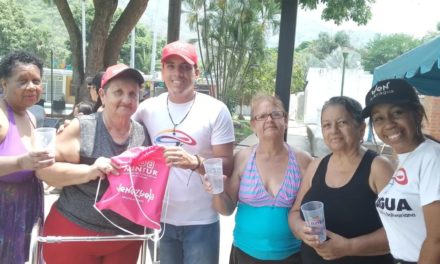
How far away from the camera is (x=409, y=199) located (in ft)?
6.54

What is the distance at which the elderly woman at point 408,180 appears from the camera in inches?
74.0

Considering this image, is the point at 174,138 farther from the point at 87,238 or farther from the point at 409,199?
the point at 409,199

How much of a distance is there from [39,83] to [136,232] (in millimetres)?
1120

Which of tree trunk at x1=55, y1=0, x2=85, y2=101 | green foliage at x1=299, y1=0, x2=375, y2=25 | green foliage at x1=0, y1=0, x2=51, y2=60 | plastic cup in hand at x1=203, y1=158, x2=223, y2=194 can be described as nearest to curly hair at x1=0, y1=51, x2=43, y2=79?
plastic cup in hand at x1=203, y1=158, x2=223, y2=194

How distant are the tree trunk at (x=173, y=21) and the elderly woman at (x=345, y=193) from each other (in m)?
8.49

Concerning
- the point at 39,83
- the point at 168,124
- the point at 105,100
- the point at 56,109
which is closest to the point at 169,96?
the point at 168,124

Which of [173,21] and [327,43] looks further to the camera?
[327,43]

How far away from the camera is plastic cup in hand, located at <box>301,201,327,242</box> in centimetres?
224

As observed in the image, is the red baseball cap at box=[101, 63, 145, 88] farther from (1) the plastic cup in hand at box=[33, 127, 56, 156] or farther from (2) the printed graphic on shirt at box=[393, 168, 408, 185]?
(2) the printed graphic on shirt at box=[393, 168, 408, 185]

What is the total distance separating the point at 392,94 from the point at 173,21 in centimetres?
901

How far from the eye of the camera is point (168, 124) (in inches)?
111

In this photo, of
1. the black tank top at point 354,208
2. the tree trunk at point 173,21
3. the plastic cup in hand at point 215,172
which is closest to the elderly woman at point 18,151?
the plastic cup in hand at point 215,172

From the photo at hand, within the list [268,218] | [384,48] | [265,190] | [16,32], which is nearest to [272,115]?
[265,190]

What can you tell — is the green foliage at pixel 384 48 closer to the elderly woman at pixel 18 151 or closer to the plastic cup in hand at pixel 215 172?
the plastic cup in hand at pixel 215 172
